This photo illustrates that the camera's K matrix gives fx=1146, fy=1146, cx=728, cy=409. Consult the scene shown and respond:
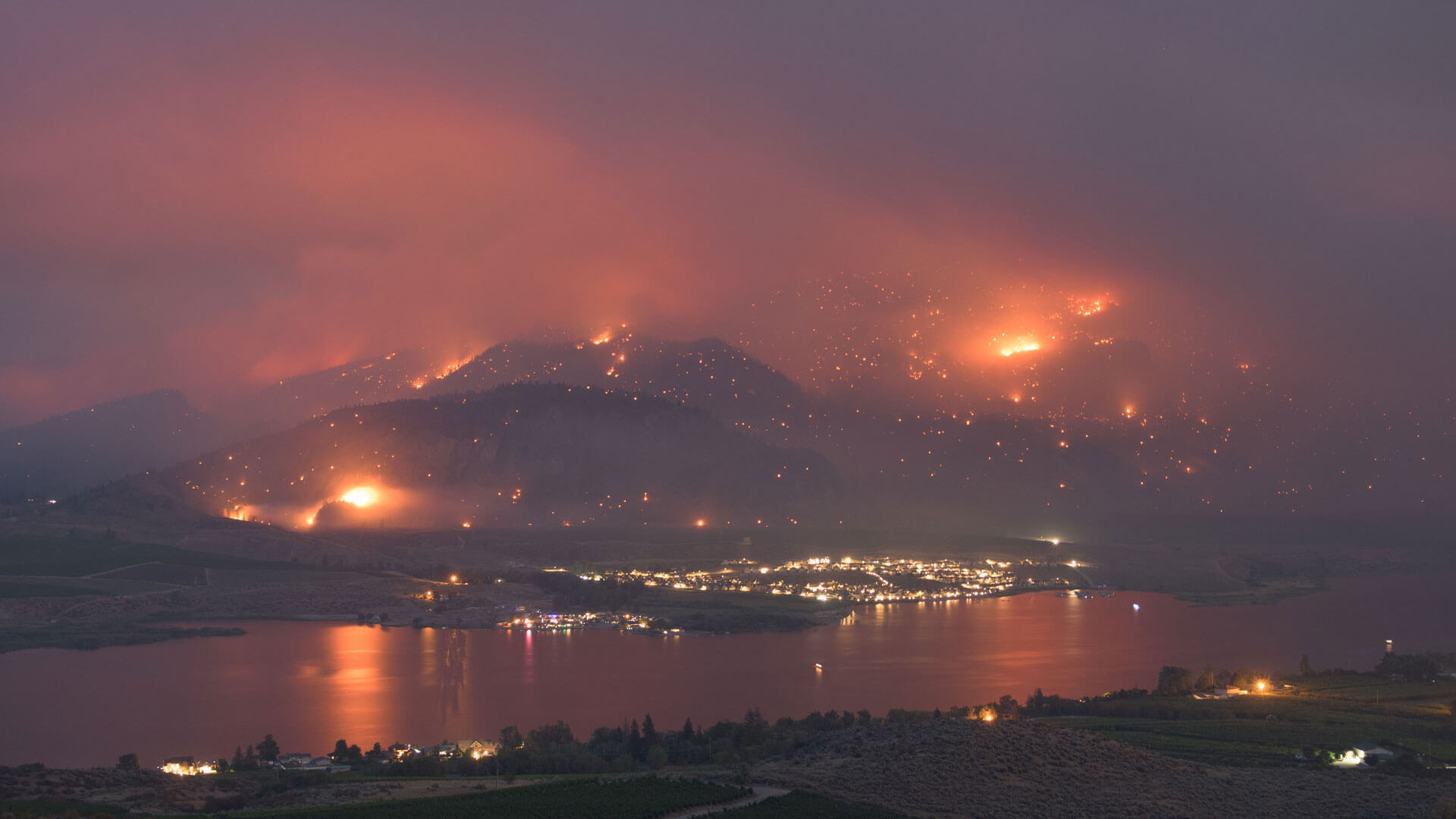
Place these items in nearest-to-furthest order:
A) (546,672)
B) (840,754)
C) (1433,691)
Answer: (840,754) < (1433,691) < (546,672)

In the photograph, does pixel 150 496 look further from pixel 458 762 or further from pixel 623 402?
pixel 458 762

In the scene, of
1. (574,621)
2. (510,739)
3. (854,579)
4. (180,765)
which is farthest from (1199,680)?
(854,579)

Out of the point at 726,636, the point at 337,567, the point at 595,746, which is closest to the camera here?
the point at 595,746

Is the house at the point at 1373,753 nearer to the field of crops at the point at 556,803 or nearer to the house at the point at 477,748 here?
the field of crops at the point at 556,803

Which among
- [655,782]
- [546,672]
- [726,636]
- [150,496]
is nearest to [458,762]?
[655,782]

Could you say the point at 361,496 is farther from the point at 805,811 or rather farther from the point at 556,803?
the point at 805,811

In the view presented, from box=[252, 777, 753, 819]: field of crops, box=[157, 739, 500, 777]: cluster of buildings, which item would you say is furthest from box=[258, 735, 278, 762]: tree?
box=[252, 777, 753, 819]: field of crops
